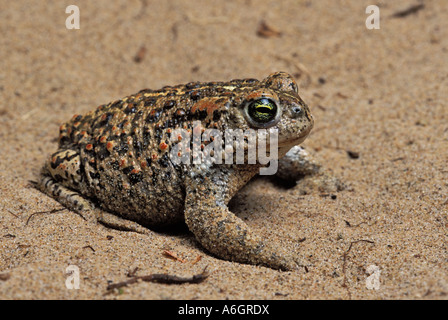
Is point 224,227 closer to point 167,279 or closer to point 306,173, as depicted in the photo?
point 167,279

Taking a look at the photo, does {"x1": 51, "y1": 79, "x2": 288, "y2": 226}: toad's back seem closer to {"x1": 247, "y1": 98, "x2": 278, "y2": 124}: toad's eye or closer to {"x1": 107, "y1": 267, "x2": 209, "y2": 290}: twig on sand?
{"x1": 247, "y1": 98, "x2": 278, "y2": 124}: toad's eye

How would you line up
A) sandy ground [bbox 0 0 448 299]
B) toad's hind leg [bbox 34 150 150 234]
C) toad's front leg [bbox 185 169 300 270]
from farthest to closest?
toad's hind leg [bbox 34 150 150 234]
toad's front leg [bbox 185 169 300 270]
sandy ground [bbox 0 0 448 299]

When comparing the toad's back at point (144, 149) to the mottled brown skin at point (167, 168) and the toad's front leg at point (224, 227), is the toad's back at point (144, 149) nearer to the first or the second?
the mottled brown skin at point (167, 168)

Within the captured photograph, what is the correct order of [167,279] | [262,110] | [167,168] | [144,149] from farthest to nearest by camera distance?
[144,149], [167,168], [262,110], [167,279]

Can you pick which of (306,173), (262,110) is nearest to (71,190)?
(262,110)

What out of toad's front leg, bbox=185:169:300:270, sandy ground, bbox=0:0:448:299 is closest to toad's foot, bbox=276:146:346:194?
sandy ground, bbox=0:0:448:299

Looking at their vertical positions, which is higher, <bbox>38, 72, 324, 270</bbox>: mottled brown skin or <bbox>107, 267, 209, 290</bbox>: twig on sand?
<bbox>38, 72, 324, 270</bbox>: mottled brown skin

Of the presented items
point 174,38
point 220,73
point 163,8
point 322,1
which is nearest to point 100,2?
point 163,8
